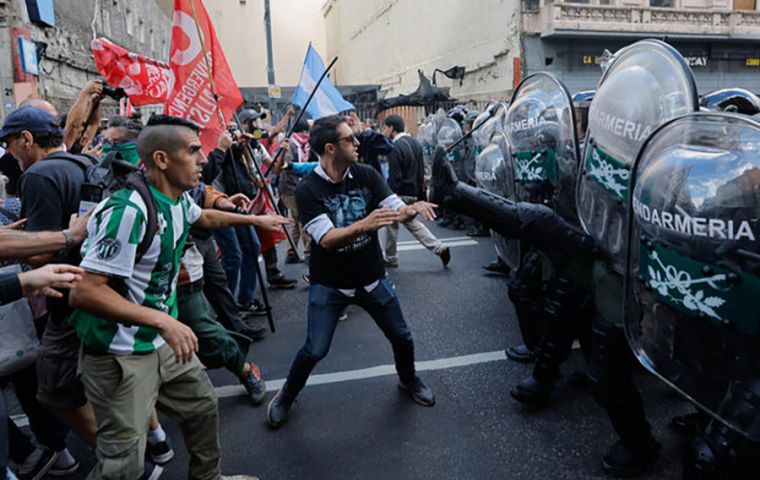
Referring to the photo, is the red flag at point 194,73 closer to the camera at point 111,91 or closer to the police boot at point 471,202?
the camera at point 111,91

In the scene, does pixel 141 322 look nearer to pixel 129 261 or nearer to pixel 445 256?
pixel 129 261

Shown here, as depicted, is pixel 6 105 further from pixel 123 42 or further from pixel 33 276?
pixel 33 276

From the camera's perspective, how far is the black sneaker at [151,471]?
2.79m

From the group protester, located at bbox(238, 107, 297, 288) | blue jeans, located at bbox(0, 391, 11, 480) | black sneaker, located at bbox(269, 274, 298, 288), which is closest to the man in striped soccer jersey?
blue jeans, located at bbox(0, 391, 11, 480)

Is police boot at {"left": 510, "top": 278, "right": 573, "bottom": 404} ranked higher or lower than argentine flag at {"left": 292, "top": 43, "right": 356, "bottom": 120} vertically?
lower

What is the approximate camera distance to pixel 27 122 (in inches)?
108

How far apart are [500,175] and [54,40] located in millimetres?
13447

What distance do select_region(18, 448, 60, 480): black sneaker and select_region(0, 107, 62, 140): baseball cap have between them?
5.62 ft

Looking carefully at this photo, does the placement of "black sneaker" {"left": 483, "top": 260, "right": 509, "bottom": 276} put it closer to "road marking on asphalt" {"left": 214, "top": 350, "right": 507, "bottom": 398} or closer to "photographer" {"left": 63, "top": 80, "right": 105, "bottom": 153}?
"road marking on asphalt" {"left": 214, "top": 350, "right": 507, "bottom": 398}

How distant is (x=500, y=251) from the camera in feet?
12.4

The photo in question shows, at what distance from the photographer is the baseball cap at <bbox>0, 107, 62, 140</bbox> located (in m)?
2.75

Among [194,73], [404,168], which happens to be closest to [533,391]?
[194,73]

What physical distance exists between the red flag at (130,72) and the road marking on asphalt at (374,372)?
288cm

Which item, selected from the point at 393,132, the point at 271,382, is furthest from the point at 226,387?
the point at 393,132
